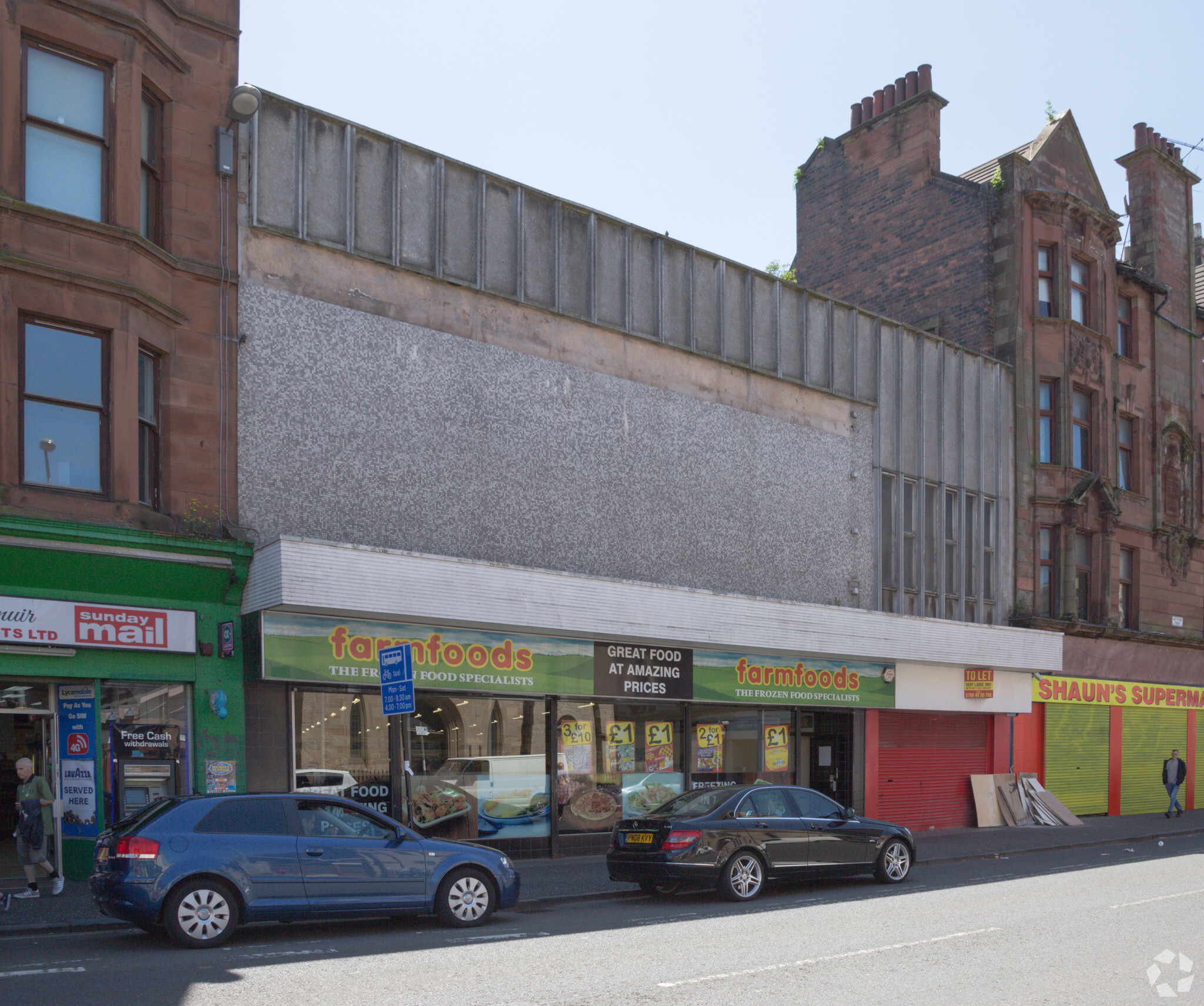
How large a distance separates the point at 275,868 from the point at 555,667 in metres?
8.06

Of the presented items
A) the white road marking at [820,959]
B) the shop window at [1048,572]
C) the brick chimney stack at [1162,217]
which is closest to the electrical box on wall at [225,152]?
the white road marking at [820,959]

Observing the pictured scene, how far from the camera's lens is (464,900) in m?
11.7

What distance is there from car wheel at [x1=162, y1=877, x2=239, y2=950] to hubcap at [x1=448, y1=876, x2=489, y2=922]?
209 cm

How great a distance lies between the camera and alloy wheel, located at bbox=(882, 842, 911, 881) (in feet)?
50.2

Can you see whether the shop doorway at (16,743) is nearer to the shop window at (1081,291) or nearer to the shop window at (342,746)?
the shop window at (342,746)

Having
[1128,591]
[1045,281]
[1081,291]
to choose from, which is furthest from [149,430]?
[1128,591]

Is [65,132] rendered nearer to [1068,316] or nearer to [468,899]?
[468,899]

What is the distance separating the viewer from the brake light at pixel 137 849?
1009 cm

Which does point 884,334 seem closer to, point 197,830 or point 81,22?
point 81,22

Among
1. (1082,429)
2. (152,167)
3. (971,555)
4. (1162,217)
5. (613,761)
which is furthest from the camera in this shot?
(1162,217)

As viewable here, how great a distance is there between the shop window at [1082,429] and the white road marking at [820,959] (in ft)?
69.8

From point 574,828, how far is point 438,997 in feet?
35.5

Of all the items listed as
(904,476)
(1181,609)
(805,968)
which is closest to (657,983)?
(805,968)

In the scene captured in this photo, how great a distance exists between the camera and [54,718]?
14336mm
